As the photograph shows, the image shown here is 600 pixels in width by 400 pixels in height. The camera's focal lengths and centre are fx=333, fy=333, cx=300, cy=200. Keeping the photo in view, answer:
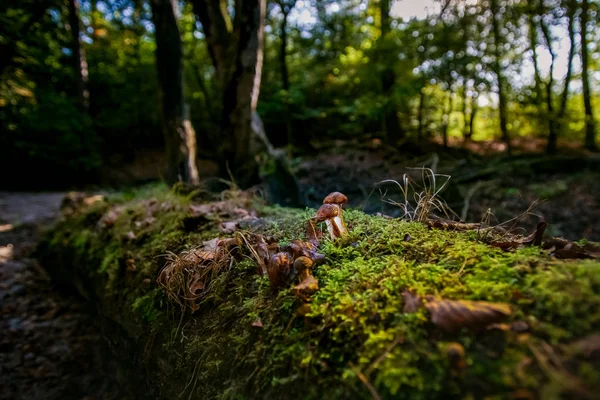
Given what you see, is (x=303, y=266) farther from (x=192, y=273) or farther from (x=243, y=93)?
(x=243, y=93)

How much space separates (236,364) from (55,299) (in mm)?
4295

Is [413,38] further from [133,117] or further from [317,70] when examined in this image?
[133,117]

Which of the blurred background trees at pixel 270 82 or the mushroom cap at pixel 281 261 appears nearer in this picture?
the mushroom cap at pixel 281 261

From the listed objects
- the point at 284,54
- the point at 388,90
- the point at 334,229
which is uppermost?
the point at 284,54

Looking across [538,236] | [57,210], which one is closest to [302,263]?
[538,236]

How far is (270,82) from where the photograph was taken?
15.0 meters

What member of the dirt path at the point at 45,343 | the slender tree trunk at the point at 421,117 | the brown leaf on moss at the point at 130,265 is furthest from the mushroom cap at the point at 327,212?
the slender tree trunk at the point at 421,117

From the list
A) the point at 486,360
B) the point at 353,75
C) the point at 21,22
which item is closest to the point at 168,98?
the point at 21,22

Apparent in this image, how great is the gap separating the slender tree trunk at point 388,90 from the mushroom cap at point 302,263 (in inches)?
406

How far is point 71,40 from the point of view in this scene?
1413 centimetres

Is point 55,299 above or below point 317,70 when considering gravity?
below

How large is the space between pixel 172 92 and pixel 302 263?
16.0 ft

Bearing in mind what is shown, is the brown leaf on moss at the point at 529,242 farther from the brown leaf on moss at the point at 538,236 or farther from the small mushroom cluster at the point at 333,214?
the small mushroom cluster at the point at 333,214

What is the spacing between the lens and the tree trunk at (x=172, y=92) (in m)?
5.30
